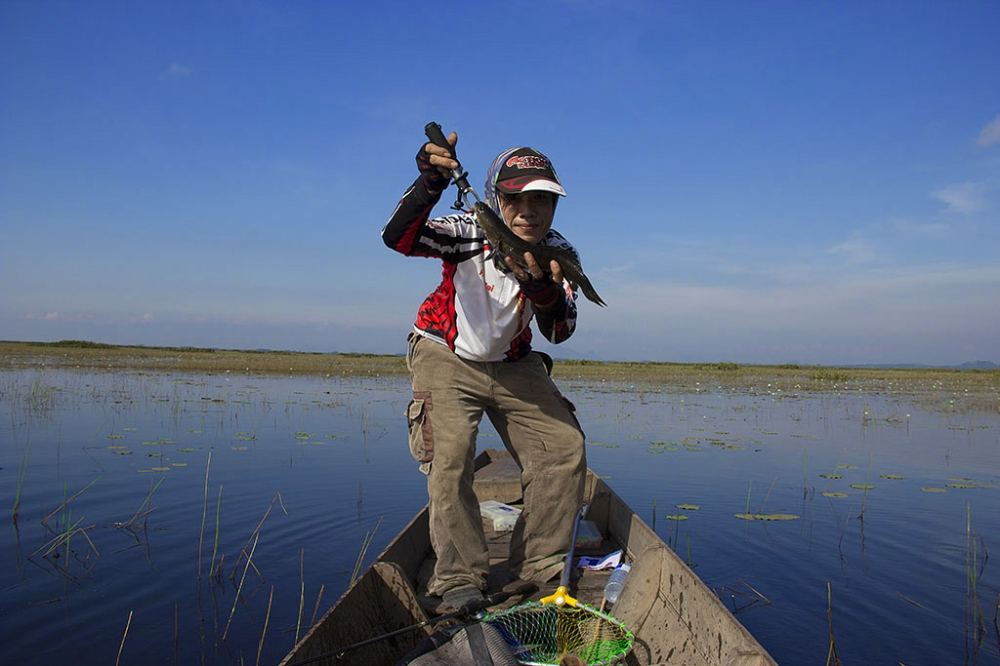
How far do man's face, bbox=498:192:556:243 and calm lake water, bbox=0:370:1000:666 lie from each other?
246 cm

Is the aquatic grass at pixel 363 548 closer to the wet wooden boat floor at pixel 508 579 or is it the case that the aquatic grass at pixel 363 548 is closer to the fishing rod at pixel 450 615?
the wet wooden boat floor at pixel 508 579

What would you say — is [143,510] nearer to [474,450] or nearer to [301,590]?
[301,590]

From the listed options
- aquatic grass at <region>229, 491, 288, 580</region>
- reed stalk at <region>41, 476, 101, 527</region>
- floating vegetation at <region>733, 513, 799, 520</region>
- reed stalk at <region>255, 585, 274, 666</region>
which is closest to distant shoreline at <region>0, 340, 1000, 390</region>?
floating vegetation at <region>733, 513, 799, 520</region>

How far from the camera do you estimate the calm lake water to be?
4449mm

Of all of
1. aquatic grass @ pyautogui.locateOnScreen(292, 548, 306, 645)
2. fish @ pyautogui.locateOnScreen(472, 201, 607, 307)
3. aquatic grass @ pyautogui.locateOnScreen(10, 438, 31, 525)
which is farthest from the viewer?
aquatic grass @ pyautogui.locateOnScreen(10, 438, 31, 525)

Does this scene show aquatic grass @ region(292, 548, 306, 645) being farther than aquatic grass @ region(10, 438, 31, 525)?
No

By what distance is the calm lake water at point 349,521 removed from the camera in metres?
4.45

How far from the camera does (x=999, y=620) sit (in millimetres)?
4629

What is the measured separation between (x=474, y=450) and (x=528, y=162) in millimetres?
1639

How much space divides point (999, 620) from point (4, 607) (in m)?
6.45

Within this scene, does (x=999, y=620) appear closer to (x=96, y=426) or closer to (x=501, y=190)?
(x=501, y=190)

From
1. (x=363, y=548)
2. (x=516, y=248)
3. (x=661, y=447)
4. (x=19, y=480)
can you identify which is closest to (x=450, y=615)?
(x=516, y=248)

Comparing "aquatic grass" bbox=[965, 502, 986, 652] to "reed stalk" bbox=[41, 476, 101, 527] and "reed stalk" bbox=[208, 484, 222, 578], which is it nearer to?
"reed stalk" bbox=[208, 484, 222, 578]

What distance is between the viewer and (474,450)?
3977 mm
